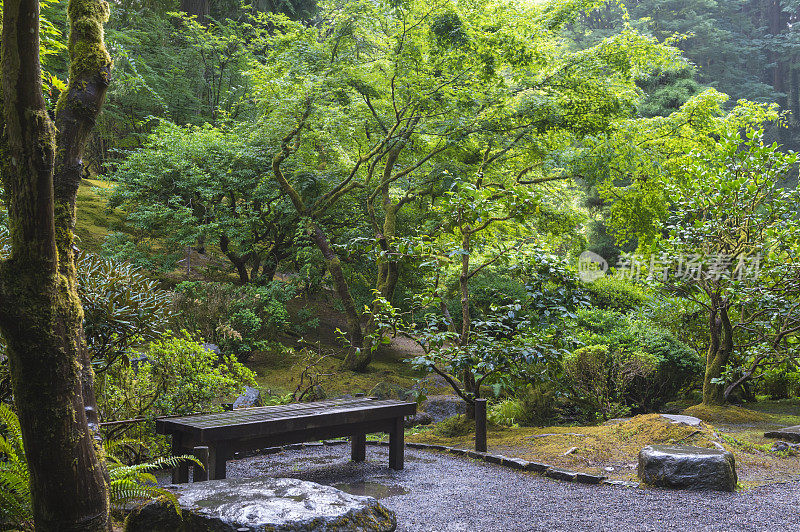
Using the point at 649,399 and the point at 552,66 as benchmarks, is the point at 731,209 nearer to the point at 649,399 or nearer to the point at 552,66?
the point at 649,399

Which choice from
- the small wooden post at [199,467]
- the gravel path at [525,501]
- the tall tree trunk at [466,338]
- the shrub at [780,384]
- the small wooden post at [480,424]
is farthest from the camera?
the shrub at [780,384]

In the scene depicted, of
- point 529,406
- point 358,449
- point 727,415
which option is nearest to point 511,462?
point 358,449

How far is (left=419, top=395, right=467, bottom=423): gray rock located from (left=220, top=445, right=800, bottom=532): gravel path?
2976 millimetres

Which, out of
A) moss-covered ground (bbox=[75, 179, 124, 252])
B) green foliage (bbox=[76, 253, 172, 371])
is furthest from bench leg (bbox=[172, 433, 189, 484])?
moss-covered ground (bbox=[75, 179, 124, 252])

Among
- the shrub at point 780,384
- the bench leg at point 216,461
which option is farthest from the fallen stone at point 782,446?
the bench leg at point 216,461

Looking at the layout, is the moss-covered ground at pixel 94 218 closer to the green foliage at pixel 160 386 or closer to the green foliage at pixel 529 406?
the green foliage at pixel 160 386

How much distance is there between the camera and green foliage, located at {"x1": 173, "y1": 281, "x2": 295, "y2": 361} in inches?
394

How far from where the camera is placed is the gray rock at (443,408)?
8984mm

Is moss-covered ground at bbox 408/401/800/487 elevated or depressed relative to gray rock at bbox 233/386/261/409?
depressed

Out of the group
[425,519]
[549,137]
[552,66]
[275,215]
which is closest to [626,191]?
[549,137]

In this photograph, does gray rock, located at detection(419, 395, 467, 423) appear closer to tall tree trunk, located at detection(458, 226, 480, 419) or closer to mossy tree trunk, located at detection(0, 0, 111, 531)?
tall tree trunk, located at detection(458, 226, 480, 419)

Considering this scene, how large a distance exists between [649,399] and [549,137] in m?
5.32

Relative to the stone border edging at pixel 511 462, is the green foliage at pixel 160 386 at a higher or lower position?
higher

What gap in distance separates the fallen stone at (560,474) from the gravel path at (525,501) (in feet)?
0.30
